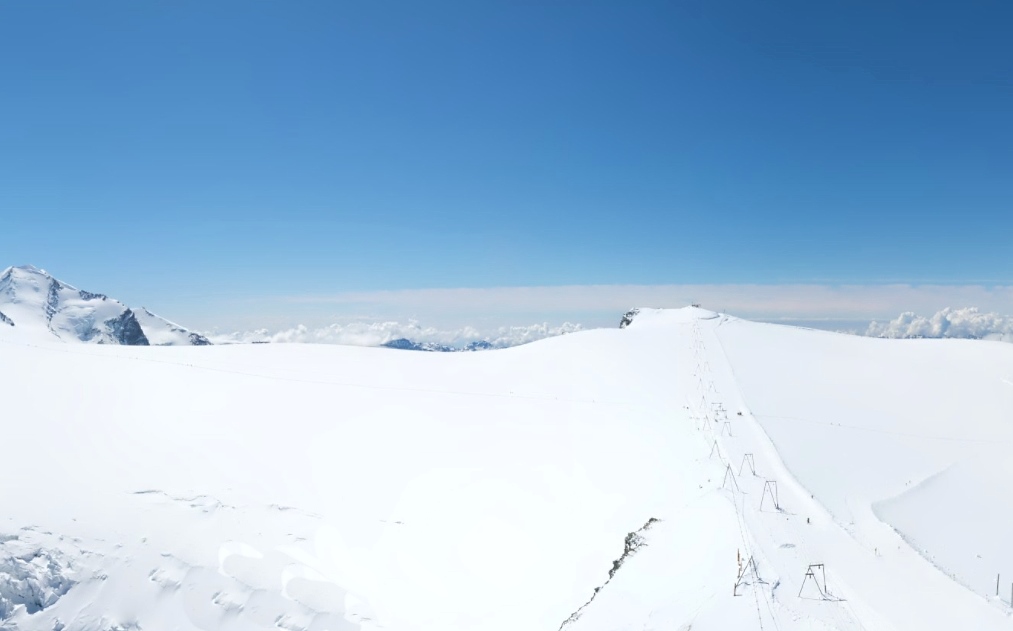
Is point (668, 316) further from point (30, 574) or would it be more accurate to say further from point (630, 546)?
point (30, 574)

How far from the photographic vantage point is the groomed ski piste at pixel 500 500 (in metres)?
18.4

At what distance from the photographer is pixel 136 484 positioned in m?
25.2

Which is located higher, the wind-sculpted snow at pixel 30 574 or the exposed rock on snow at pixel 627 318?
the exposed rock on snow at pixel 627 318

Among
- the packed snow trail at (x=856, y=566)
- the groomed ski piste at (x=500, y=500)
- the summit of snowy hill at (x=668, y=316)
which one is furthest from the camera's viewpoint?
the summit of snowy hill at (x=668, y=316)

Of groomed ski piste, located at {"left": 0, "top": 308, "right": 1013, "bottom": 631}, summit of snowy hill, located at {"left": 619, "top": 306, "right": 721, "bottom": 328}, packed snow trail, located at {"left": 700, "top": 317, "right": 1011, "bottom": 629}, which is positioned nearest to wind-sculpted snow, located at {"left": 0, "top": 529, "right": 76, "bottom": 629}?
groomed ski piste, located at {"left": 0, "top": 308, "right": 1013, "bottom": 631}

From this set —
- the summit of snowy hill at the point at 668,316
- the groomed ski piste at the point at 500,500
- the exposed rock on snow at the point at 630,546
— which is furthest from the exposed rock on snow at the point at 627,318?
the exposed rock on snow at the point at 630,546

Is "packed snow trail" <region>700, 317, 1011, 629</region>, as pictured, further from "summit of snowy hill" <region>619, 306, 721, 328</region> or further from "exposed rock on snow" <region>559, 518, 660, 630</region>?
"summit of snowy hill" <region>619, 306, 721, 328</region>

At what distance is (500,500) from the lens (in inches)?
1131

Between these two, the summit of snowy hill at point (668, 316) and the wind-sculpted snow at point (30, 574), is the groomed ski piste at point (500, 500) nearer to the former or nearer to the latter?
the wind-sculpted snow at point (30, 574)

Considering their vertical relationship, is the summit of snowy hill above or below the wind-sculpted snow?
above

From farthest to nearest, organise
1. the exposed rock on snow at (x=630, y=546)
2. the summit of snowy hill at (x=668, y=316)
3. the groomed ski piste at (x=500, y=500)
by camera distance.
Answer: the summit of snowy hill at (x=668, y=316) < the exposed rock on snow at (x=630, y=546) < the groomed ski piste at (x=500, y=500)

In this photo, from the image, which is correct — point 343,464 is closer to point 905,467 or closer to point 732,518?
point 732,518

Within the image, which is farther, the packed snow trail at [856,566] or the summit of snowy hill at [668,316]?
the summit of snowy hill at [668,316]

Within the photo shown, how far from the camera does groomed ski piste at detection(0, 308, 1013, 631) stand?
1842 centimetres
